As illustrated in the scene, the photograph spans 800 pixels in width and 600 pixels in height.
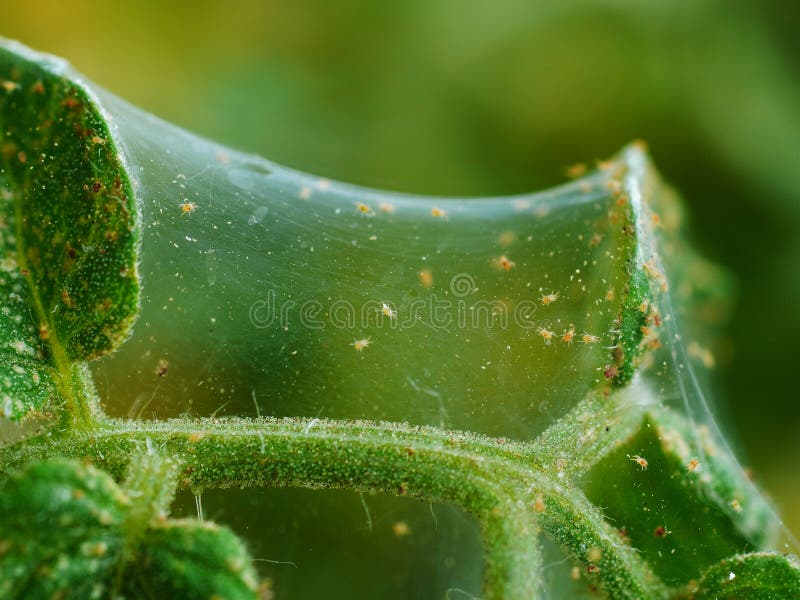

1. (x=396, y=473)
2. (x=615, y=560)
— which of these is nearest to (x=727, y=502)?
(x=615, y=560)

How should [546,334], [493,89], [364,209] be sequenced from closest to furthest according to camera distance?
[546,334], [364,209], [493,89]

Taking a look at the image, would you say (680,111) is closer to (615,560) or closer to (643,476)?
(643,476)

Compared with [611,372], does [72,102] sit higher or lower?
higher

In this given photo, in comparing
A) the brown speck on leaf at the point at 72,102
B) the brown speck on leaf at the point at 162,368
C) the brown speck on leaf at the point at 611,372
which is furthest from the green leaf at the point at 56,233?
the brown speck on leaf at the point at 611,372

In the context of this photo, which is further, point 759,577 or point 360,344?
point 360,344

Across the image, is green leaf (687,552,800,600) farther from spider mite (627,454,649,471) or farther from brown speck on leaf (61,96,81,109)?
brown speck on leaf (61,96,81,109)

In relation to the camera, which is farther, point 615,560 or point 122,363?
point 122,363

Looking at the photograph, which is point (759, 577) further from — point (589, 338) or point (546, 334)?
point (546, 334)

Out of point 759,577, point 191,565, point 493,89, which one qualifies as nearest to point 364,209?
point 191,565
